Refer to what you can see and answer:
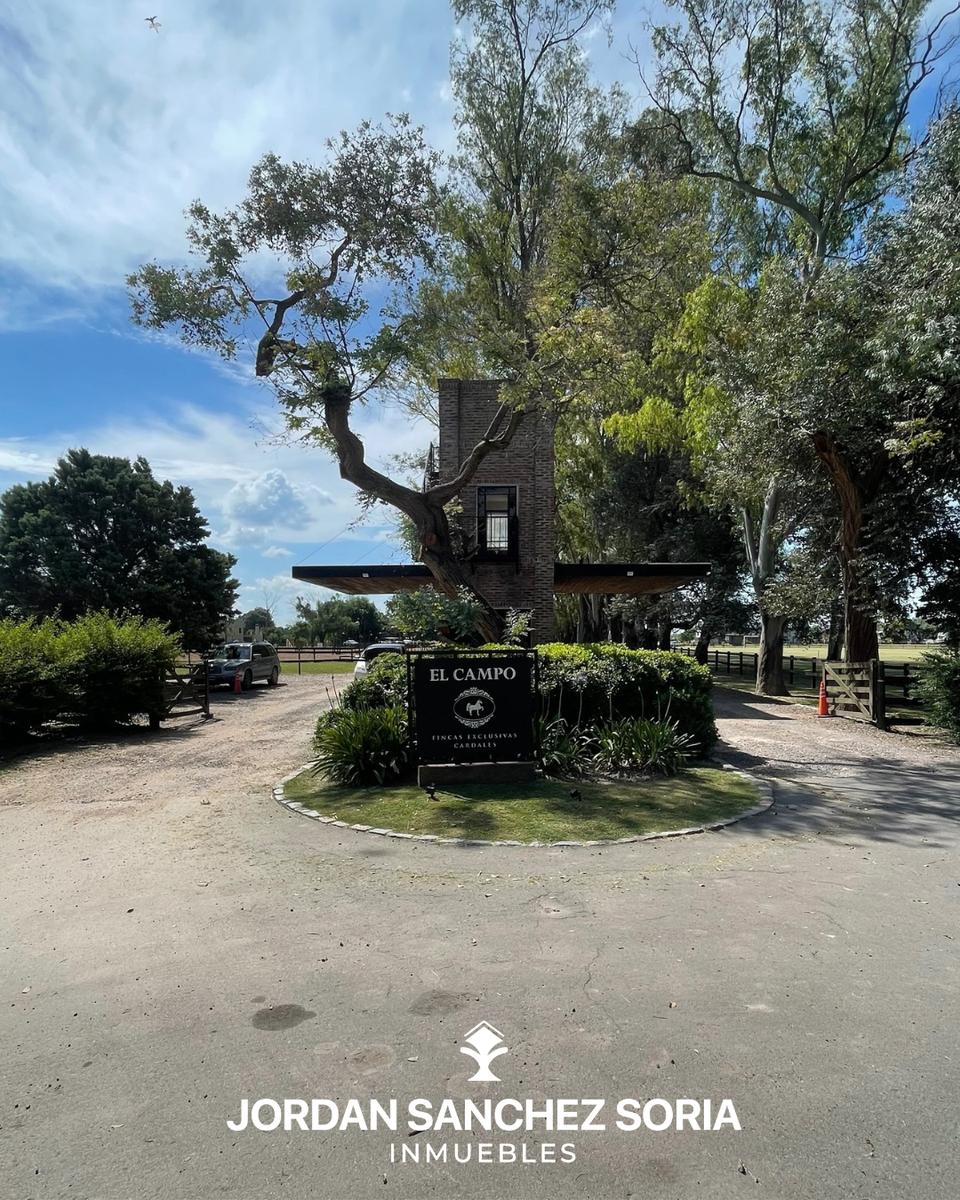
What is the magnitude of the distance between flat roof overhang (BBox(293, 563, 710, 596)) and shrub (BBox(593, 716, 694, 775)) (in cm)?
1008

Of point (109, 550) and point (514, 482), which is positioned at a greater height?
point (514, 482)

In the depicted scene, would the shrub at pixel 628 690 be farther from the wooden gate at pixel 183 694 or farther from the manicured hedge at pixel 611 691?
the wooden gate at pixel 183 694

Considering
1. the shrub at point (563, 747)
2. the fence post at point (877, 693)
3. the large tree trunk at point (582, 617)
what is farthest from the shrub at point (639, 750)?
the large tree trunk at point (582, 617)

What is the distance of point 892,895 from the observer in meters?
5.00

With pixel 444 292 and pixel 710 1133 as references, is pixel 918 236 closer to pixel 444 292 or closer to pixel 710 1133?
pixel 444 292

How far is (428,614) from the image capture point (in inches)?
456

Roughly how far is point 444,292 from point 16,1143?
17146mm

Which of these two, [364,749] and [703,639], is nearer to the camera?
[364,749]

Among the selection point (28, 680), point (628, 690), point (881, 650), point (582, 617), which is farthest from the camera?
point (881, 650)

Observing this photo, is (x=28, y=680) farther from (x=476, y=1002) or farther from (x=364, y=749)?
(x=476, y=1002)

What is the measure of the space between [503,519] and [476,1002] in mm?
16989

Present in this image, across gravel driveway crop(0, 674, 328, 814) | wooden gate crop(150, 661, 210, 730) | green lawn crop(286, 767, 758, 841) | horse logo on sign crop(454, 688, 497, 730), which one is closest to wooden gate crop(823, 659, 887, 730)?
green lawn crop(286, 767, 758, 841)

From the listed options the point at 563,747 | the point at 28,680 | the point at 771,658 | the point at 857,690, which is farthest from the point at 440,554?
the point at 771,658

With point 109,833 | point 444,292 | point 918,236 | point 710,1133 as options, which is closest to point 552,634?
point 444,292
